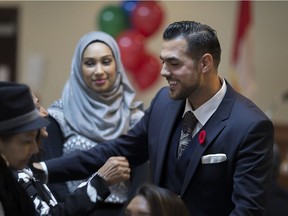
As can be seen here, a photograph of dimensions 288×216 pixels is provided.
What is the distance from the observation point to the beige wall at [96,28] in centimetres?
675

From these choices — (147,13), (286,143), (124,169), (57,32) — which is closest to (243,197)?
(124,169)

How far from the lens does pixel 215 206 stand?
223 cm

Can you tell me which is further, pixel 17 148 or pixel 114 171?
pixel 114 171

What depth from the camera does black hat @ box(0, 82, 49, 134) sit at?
1.74 meters

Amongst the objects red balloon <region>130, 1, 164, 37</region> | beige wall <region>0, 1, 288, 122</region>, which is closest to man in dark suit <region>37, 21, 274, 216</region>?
red balloon <region>130, 1, 164, 37</region>

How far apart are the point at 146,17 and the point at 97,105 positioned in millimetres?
2660

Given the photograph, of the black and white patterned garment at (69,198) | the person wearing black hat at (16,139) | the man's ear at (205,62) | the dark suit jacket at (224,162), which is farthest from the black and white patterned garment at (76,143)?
the person wearing black hat at (16,139)

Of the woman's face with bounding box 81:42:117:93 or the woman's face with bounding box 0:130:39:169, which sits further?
the woman's face with bounding box 81:42:117:93

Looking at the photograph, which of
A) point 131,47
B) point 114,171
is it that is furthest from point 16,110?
point 131,47

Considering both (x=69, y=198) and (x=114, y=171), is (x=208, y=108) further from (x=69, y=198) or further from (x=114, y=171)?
(x=69, y=198)

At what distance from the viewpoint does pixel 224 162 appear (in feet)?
7.17

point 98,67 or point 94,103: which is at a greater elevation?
point 98,67

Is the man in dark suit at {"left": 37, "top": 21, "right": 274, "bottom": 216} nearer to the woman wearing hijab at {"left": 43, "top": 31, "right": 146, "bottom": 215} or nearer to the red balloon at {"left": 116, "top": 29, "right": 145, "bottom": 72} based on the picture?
the woman wearing hijab at {"left": 43, "top": 31, "right": 146, "bottom": 215}

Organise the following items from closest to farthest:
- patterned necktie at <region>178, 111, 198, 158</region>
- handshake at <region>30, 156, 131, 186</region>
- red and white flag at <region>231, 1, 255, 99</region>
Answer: handshake at <region>30, 156, 131, 186</region> → patterned necktie at <region>178, 111, 198, 158</region> → red and white flag at <region>231, 1, 255, 99</region>
